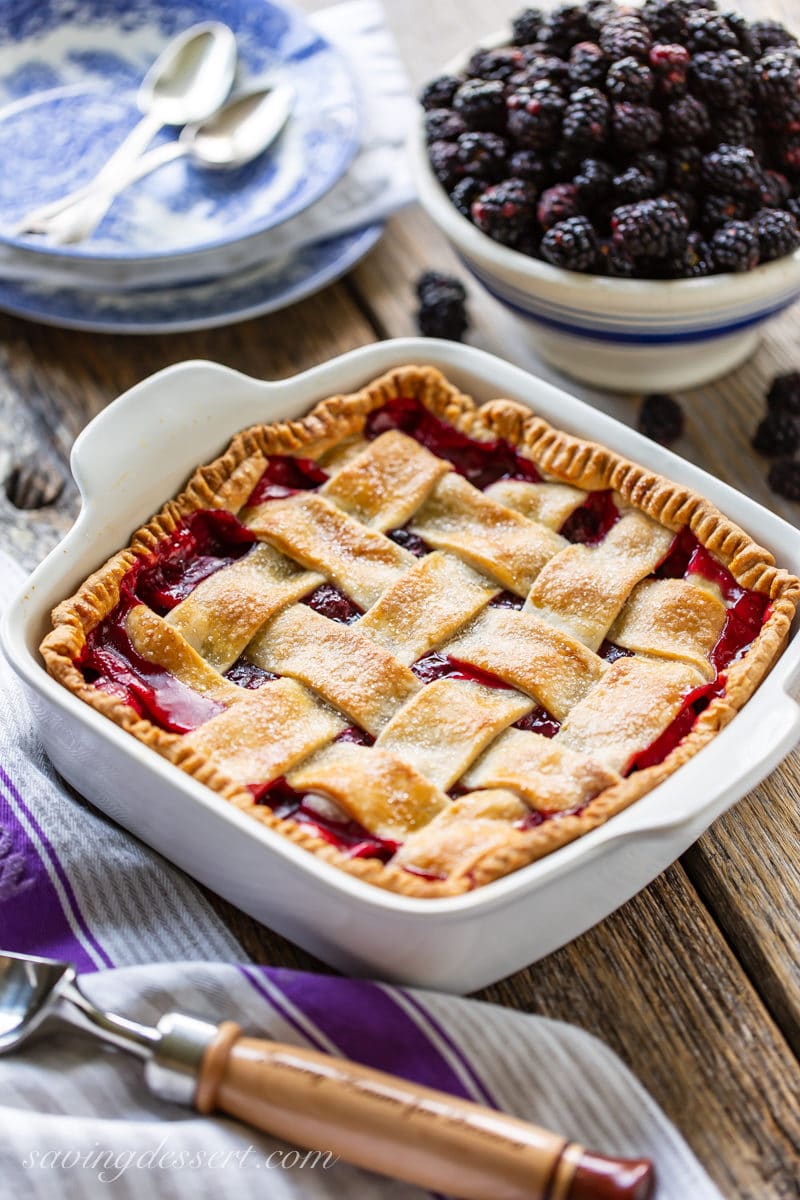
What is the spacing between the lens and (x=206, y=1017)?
4.24 feet

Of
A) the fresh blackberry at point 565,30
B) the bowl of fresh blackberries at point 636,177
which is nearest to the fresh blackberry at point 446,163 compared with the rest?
the bowl of fresh blackberries at point 636,177

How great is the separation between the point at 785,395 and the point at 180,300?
3.29ft

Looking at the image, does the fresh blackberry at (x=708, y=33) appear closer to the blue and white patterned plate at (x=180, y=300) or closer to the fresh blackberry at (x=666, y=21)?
the fresh blackberry at (x=666, y=21)

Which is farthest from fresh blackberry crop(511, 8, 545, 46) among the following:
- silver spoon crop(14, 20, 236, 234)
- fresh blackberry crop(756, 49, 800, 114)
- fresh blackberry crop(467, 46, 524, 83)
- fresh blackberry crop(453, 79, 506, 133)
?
silver spoon crop(14, 20, 236, 234)

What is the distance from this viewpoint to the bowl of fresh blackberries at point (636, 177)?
5.76ft

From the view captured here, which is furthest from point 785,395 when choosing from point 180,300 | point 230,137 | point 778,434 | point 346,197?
point 230,137

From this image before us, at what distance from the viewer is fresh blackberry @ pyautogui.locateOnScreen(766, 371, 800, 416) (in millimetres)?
1949

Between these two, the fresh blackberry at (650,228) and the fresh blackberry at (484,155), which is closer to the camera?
the fresh blackberry at (650,228)

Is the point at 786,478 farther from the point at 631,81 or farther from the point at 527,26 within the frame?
the point at 527,26

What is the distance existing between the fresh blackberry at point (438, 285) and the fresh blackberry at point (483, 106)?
0.27 meters

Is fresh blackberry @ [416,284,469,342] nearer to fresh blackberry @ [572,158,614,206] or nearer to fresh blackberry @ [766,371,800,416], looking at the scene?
fresh blackberry @ [572,158,614,206]

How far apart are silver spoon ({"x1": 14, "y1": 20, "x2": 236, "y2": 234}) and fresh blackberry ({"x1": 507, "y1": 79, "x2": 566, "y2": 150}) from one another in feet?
2.44

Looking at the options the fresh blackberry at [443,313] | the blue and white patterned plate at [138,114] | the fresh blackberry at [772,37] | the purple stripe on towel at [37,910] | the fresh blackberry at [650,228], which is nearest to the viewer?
the purple stripe on towel at [37,910]

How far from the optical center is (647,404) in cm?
200
